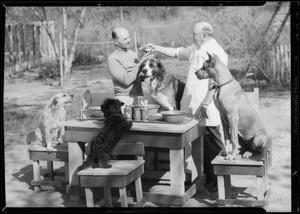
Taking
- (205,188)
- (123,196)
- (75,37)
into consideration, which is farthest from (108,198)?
(75,37)

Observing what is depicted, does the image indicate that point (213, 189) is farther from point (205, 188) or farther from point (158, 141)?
point (158, 141)

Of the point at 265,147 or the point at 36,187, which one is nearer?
the point at 265,147

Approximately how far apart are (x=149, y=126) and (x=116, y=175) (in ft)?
2.46

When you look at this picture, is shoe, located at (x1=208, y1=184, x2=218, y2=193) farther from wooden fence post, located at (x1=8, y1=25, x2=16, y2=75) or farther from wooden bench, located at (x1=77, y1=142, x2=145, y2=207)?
wooden fence post, located at (x1=8, y1=25, x2=16, y2=75)

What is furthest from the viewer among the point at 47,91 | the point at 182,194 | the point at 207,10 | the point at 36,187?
the point at 207,10

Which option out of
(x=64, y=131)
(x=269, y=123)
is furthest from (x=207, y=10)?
(x=64, y=131)

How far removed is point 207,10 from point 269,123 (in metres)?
5.79

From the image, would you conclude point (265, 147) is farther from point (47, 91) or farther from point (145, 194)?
point (47, 91)

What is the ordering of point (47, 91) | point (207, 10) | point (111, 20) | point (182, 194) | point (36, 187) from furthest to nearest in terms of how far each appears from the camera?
point (111, 20) → point (207, 10) → point (47, 91) → point (36, 187) → point (182, 194)

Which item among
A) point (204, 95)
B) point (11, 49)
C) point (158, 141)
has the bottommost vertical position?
point (158, 141)

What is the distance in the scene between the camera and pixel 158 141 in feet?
18.6

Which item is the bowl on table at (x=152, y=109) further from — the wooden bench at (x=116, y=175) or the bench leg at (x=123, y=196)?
the bench leg at (x=123, y=196)

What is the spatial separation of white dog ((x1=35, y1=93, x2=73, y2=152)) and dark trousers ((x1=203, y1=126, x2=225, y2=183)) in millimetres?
1802
